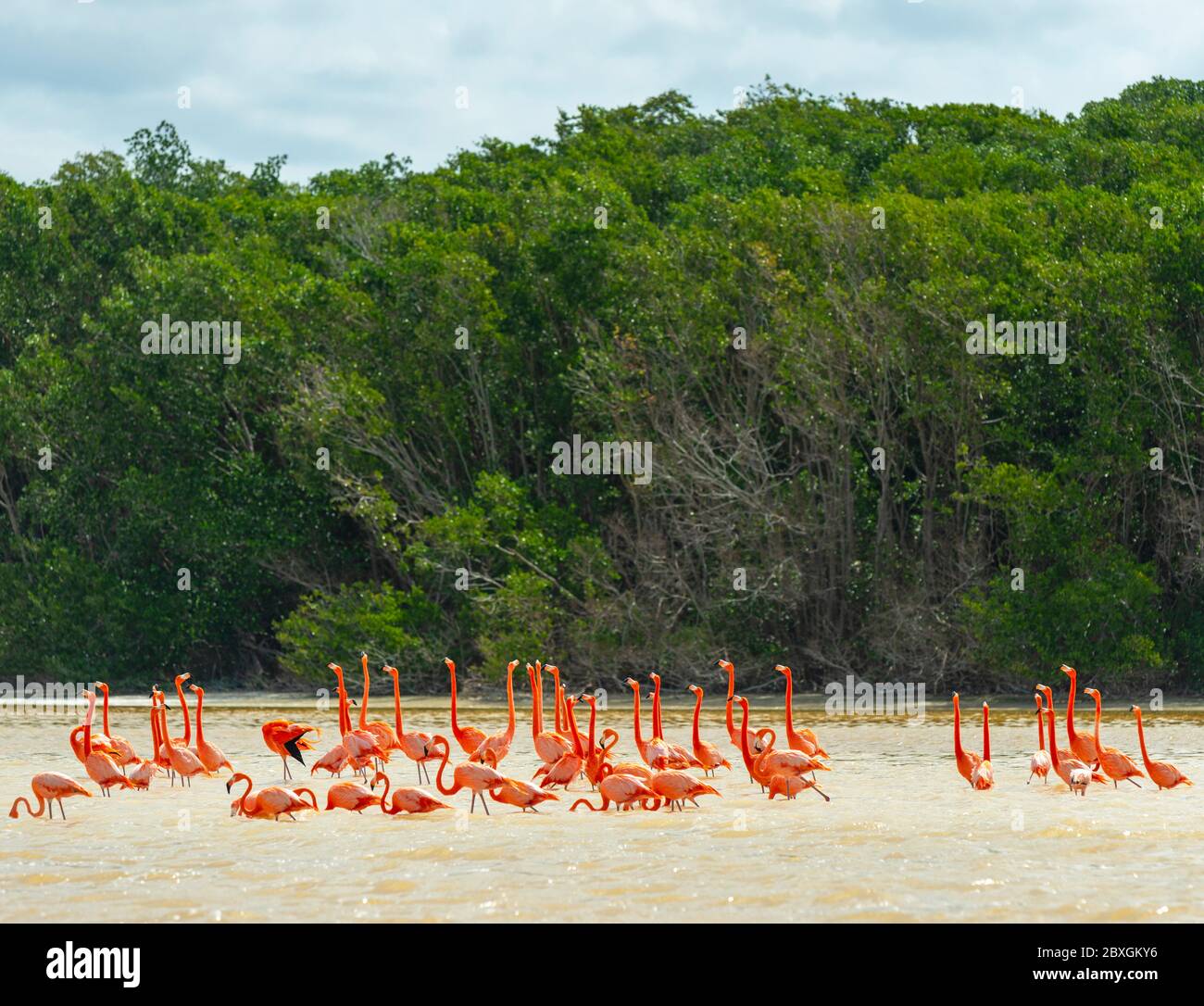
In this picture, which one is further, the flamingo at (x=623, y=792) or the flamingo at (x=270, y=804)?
the flamingo at (x=623, y=792)

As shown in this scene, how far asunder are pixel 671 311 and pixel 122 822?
50.3ft

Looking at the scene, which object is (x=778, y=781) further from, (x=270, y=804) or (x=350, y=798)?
(x=270, y=804)

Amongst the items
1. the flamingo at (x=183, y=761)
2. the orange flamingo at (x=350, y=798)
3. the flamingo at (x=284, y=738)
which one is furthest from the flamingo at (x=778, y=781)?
the flamingo at (x=183, y=761)

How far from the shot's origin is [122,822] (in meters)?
12.2

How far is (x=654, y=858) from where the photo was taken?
411 inches

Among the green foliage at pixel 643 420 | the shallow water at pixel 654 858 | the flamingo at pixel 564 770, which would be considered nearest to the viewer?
the shallow water at pixel 654 858

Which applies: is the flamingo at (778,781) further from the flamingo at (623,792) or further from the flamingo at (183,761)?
the flamingo at (183,761)

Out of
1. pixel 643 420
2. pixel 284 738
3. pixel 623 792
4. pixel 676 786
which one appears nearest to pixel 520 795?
pixel 623 792

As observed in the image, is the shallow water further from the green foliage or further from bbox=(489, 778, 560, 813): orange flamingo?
the green foliage

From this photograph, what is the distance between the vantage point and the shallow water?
9008 millimetres

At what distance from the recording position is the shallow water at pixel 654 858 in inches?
355

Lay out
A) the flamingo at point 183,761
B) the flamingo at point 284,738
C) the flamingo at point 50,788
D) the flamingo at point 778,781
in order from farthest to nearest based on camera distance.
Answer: the flamingo at point 284,738
the flamingo at point 183,761
the flamingo at point 778,781
the flamingo at point 50,788

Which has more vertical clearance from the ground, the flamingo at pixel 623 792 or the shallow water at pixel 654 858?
the flamingo at pixel 623 792
